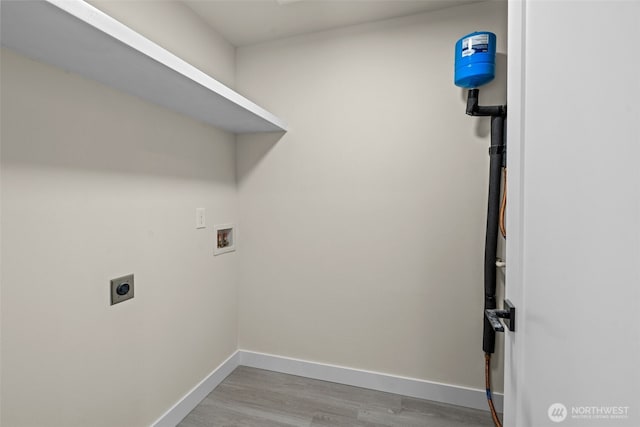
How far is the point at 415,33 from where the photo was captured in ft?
5.77

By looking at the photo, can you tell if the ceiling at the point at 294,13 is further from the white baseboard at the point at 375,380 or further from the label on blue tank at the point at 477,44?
the white baseboard at the point at 375,380

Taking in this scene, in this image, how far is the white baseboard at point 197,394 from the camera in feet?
5.01

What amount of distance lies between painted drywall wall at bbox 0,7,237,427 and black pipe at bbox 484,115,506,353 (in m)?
1.74

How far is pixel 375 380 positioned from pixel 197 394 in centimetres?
116

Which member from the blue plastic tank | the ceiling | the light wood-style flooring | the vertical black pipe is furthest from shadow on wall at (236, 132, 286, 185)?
the light wood-style flooring

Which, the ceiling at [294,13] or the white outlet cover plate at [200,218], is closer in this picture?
the ceiling at [294,13]

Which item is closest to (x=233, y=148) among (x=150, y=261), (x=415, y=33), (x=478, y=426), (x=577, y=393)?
(x=150, y=261)

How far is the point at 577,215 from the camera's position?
25.2 inches

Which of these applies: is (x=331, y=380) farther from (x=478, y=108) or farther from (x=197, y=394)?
(x=478, y=108)

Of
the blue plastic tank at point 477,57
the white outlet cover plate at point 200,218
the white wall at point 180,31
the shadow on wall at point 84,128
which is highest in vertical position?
the white wall at point 180,31

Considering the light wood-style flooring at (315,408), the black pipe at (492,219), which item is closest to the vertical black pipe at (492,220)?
the black pipe at (492,219)

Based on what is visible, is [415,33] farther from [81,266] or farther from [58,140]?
[81,266]

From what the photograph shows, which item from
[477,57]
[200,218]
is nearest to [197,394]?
[200,218]

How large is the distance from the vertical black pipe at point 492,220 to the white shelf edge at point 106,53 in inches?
54.9
